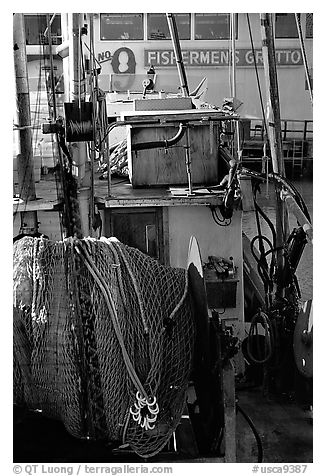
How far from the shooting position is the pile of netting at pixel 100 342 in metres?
3.72

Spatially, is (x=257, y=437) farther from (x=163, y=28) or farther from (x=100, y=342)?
(x=163, y=28)

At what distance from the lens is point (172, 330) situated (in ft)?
12.9

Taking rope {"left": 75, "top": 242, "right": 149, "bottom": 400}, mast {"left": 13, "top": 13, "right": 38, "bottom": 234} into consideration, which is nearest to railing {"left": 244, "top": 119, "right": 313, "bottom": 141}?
mast {"left": 13, "top": 13, "right": 38, "bottom": 234}

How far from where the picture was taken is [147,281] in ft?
12.9

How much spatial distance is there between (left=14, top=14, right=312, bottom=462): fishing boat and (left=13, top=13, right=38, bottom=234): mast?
0.01 m

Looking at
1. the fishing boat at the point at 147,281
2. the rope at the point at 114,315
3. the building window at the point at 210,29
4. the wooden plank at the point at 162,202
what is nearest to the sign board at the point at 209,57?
the building window at the point at 210,29

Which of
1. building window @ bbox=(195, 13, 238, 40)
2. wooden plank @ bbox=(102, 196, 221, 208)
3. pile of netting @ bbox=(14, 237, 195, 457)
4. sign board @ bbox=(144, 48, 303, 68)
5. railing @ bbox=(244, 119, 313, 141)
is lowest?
pile of netting @ bbox=(14, 237, 195, 457)

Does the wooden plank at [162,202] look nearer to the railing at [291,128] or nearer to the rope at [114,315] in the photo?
the rope at [114,315]

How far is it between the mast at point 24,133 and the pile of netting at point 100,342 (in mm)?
1531

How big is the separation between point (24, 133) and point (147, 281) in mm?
2051

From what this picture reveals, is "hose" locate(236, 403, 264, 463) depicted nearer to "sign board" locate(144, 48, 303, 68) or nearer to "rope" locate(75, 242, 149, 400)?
"rope" locate(75, 242, 149, 400)

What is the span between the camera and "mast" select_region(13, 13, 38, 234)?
5.41 m

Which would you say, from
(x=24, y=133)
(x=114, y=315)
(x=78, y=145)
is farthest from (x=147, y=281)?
(x=24, y=133)
